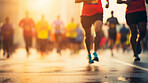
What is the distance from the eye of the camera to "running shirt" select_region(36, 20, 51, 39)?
15.6 metres

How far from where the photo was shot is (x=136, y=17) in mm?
8469

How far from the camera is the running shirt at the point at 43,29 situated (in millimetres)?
15633

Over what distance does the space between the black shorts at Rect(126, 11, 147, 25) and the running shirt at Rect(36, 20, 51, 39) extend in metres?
7.45

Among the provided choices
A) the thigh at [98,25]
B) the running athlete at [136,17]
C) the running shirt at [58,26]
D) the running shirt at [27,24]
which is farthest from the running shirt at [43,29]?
the thigh at [98,25]

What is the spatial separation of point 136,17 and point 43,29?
7.89 metres

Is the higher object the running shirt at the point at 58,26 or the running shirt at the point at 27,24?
the running shirt at the point at 27,24

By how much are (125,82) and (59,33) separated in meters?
12.7

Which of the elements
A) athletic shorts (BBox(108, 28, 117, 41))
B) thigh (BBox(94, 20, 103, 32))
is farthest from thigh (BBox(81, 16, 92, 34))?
athletic shorts (BBox(108, 28, 117, 41))

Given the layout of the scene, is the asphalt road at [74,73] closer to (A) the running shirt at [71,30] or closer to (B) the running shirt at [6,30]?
(B) the running shirt at [6,30]

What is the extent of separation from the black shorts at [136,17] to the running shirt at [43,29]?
7450 mm

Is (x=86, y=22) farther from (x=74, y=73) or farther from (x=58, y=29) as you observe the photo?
(x=58, y=29)

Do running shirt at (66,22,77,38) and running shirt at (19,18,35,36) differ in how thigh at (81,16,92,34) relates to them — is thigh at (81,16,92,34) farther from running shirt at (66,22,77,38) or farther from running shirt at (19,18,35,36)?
running shirt at (66,22,77,38)

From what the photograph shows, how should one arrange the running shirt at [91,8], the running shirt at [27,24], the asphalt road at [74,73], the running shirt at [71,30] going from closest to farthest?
the asphalt road at [74,73] → the running shirt at [91,8] → the running shirt at [27,24] → the running shirt at [71,30]

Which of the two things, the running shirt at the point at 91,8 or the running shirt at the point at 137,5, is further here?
the running shirt at the point at 137,5
